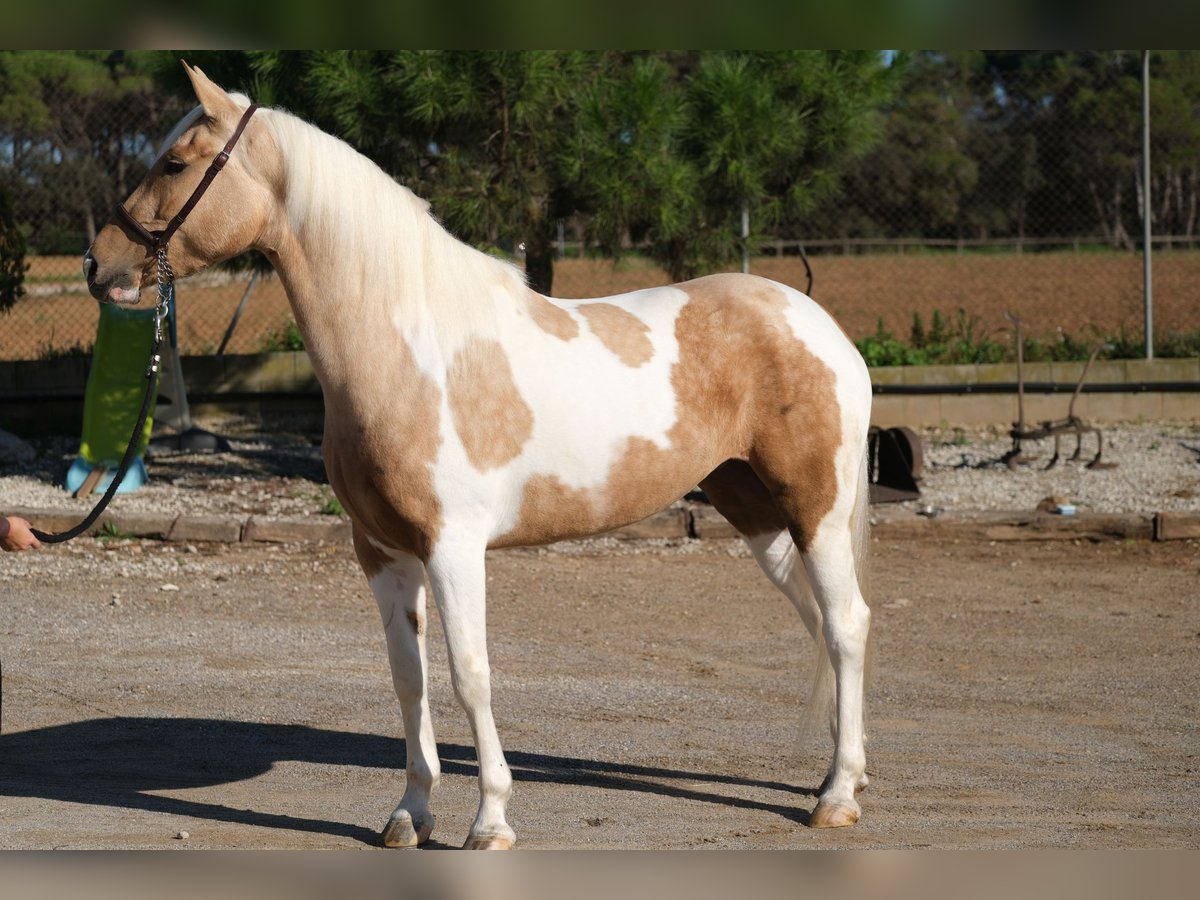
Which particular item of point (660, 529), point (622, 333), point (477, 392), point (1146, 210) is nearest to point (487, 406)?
point (477, 392)

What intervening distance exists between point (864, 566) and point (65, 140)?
12329mm

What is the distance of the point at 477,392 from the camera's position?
11.0ft

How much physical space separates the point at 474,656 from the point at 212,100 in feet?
5.27

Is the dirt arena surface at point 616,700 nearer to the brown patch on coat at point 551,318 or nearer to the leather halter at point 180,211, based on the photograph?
the brown patch on coat at point 551,318

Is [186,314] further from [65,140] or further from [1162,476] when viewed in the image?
[1162,476]

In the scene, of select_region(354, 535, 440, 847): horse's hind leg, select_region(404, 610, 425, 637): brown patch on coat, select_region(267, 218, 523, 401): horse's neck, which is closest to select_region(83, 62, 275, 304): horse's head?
select_region(267, 218, 523, 401): horse's neck

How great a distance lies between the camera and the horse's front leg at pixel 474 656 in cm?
329

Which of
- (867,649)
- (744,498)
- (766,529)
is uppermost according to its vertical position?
(744,498)

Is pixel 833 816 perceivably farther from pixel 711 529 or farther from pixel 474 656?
pixel 711 529

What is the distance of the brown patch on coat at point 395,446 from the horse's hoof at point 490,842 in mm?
784

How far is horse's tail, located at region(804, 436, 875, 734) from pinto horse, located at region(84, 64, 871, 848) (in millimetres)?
33

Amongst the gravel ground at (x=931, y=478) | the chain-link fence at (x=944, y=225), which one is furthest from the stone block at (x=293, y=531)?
the chain-link fence at (x=944, y=225)

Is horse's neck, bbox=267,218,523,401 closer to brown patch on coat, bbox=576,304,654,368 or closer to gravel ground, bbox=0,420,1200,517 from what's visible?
brown patch on coat, bbox=576,304,654,368
